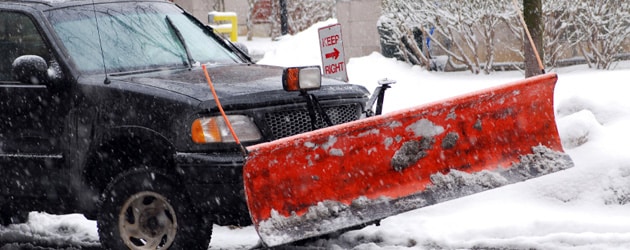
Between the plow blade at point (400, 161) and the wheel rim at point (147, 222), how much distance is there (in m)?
0.75

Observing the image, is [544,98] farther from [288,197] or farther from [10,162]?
[10,162]

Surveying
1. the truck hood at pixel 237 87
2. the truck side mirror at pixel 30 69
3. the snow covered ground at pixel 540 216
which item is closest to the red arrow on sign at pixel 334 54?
the snow covered ground at pixel 540 216

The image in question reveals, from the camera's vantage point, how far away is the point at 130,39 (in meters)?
6.97

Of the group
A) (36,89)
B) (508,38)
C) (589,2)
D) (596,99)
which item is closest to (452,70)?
(508,38)

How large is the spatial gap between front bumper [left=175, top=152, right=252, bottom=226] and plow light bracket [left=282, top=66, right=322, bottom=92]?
2.00 ft

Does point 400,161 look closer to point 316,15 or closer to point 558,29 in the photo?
point 558,29

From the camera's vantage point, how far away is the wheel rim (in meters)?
6.20

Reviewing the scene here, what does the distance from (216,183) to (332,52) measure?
5769mm

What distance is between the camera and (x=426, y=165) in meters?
6.27

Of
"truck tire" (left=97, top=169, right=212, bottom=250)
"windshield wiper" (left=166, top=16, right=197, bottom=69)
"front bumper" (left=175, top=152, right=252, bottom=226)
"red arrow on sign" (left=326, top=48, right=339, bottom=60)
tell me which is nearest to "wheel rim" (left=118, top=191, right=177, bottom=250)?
"truck tire" (left=97, top=169, right=212, bottom=250)

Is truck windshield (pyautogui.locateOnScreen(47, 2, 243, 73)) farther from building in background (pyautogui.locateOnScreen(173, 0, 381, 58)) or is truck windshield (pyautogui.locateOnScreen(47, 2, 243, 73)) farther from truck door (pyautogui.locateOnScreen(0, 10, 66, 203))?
building in background (pyautogui.locateOnScreen(173, 0, 381, 58))

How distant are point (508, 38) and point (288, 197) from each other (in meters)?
10.9

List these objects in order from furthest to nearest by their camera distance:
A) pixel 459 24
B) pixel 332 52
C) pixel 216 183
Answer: pixel 459 24
pixel 332 52
pixel 216 183

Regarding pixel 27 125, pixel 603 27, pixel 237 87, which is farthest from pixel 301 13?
pixel 237 87
